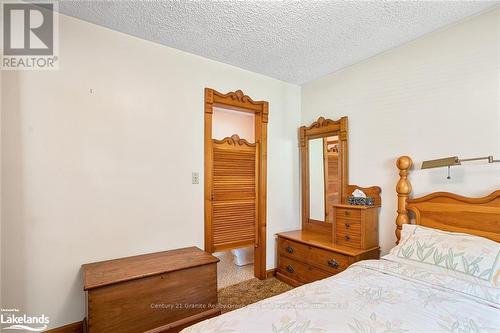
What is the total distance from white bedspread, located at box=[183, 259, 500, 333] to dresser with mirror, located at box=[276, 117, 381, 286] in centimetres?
77

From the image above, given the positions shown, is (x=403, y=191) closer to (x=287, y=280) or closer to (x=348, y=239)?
(x=348, y=239)

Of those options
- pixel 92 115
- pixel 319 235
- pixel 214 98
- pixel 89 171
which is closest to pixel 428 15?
pixel 214 98

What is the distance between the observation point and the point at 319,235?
119 inches

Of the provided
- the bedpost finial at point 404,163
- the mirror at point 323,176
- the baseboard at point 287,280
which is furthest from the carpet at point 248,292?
the bedpost finial at point 404,163

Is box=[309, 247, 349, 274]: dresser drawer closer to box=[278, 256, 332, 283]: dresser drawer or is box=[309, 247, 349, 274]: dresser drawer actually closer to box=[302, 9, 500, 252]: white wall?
box=[278, 256, 332, 283]: dresser drawer

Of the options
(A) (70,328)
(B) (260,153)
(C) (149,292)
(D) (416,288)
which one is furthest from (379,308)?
(A) (70,328)

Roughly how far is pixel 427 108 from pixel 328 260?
1.69 m

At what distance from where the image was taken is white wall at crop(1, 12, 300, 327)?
1.80 m

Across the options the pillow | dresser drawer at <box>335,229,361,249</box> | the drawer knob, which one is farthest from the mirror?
the pillow

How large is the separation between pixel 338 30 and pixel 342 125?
1.08 meters

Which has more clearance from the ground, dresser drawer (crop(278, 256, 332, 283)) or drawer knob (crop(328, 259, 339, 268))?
drawer knob (crop(328, 259, 339, 268))

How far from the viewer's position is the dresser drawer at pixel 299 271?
2.58m

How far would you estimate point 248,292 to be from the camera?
271 centimetres

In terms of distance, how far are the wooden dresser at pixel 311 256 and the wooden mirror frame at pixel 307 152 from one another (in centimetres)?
13
